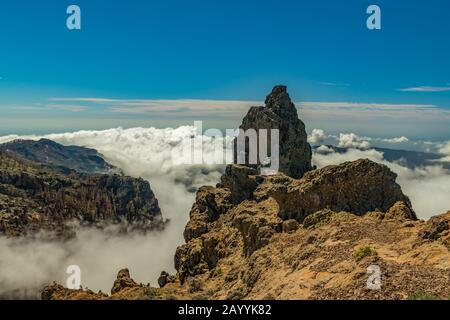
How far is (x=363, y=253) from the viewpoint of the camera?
128ft

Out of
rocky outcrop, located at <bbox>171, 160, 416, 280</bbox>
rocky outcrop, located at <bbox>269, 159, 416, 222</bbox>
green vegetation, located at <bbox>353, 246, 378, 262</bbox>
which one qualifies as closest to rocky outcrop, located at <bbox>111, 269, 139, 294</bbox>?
rocky outcrop, located at <bbox>171, 160, 416, 280</bbox>

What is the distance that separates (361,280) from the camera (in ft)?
110

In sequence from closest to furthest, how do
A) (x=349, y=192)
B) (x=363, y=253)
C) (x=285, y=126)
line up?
(x=363, y=253)
(x=349, y=192)
(x=285, y=126)

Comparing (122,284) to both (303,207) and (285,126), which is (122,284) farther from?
(285,126)

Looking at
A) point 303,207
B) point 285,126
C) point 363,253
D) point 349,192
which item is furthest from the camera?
point 285,126

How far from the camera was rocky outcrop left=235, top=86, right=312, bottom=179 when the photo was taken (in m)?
96.2

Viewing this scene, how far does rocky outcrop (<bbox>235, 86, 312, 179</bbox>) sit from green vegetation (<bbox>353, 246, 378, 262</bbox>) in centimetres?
5386

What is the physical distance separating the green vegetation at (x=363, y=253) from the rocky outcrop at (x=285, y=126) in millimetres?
53856

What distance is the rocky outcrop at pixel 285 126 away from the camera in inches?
3787

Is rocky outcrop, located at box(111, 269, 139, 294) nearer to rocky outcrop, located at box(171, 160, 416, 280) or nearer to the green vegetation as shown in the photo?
rocky outcrop, located at box(171, 160, 416, 280)

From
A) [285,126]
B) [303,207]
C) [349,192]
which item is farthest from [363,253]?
[285,126]

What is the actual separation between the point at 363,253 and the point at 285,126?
63.6 metres

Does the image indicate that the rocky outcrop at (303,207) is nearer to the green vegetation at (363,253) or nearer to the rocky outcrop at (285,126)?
the green vegetation at (363,253)

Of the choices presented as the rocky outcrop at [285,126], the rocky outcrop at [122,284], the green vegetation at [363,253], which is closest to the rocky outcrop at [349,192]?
the green vegetation at [363,253]
